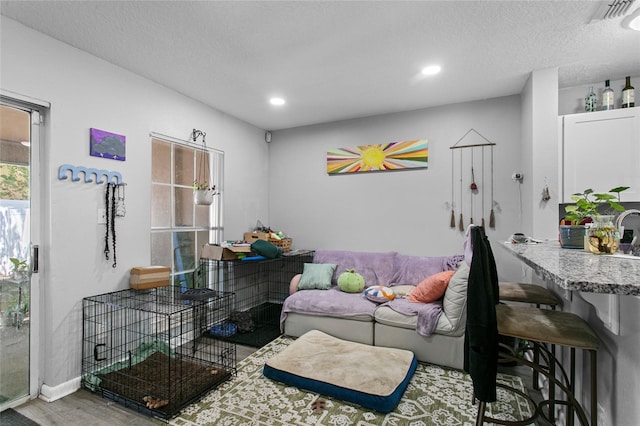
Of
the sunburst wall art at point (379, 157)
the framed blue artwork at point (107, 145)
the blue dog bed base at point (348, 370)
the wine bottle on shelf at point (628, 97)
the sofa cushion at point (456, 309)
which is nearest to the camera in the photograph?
the blue dog bed base at point (348, 370)

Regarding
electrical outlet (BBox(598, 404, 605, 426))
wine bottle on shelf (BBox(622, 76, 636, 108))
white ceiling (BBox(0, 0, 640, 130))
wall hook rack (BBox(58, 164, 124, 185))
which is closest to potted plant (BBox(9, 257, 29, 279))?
wall hook rack (BBox(58, 164, 124, 185))

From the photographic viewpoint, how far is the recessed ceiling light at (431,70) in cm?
275

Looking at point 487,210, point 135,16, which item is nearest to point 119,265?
point 135,16

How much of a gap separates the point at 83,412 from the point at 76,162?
1774mm

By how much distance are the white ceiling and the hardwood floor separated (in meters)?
2.61

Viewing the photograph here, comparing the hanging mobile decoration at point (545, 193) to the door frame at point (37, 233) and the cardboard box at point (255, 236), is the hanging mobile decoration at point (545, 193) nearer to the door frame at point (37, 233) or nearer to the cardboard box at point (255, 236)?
the cardboard box at point (255, 236)

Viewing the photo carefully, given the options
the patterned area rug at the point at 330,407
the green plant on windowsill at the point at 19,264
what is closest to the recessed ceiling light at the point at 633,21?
the patterned area rug at the point at 330,407

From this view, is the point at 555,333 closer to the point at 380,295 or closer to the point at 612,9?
the point at 380,295

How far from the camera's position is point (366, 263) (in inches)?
150

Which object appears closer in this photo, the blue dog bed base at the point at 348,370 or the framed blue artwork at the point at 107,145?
the blue dog bed base at the point at 348,370

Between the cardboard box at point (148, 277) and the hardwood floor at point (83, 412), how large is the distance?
0.83 meters

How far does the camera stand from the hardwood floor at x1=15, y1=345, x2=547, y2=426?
6.47 feet

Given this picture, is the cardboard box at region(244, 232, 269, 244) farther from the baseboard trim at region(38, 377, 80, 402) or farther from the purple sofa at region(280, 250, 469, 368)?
the baseboard trim at region(38, 377, 80, 402)

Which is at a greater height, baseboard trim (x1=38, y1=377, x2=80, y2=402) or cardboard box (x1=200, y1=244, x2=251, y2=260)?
cardboard box (x1=200, y1=244, x2=251, y2=260)
